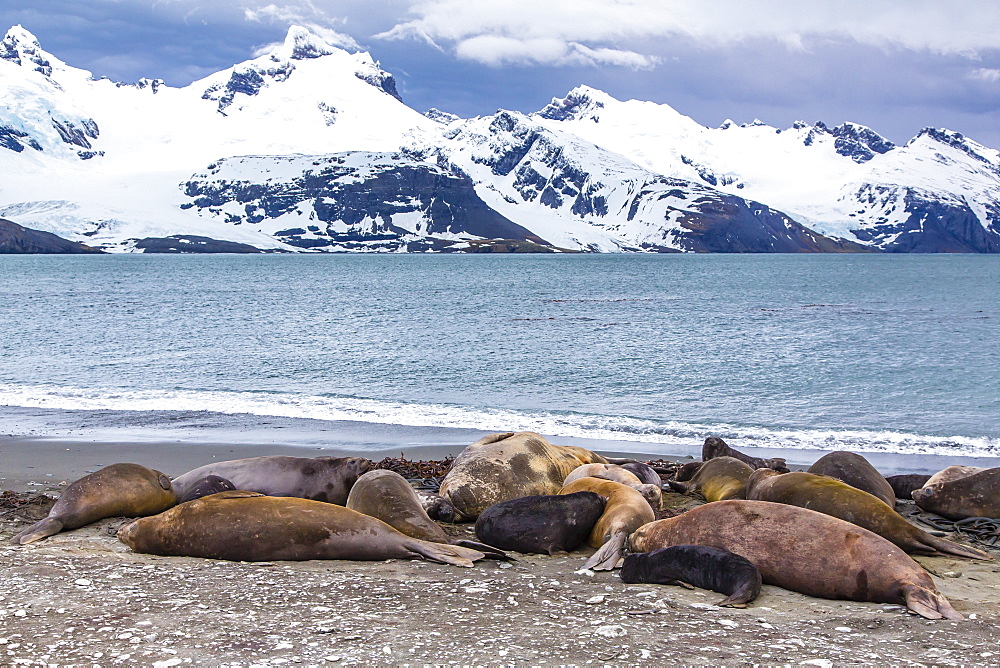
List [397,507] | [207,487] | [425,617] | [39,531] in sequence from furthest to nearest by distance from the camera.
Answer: [207,487]
[39,531]
[397,507]
[425,617]

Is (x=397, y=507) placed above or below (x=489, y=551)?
above

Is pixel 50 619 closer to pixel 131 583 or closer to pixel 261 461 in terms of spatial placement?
pixel 131 583

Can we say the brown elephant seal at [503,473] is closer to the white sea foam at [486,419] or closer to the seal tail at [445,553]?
the seal tail at [445,553]

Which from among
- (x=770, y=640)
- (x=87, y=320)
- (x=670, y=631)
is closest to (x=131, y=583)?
(x=670, y=631)

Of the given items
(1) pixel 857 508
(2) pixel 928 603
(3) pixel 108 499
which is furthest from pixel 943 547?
(3) pixel 108 499

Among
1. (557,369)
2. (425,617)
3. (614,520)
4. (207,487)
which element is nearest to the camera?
(425,617)

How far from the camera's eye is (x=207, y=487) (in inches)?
443

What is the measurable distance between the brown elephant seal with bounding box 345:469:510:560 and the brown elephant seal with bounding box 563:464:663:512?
8.38 feet

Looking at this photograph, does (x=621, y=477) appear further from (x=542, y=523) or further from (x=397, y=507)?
(x=397, y=507)

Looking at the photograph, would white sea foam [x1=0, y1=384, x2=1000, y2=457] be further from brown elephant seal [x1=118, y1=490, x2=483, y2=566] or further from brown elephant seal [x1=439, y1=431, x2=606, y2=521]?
brown elephant seal [x1=118, y1=490, x2=483, y2=566]

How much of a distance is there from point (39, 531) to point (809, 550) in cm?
844

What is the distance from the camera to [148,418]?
22188mm

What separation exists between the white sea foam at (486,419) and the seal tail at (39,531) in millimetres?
11725

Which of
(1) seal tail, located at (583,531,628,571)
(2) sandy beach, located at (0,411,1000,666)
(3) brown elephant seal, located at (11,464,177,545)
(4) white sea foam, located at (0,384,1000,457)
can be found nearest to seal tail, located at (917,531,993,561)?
(2) sandy beach, located at (0,411,1000,666)
